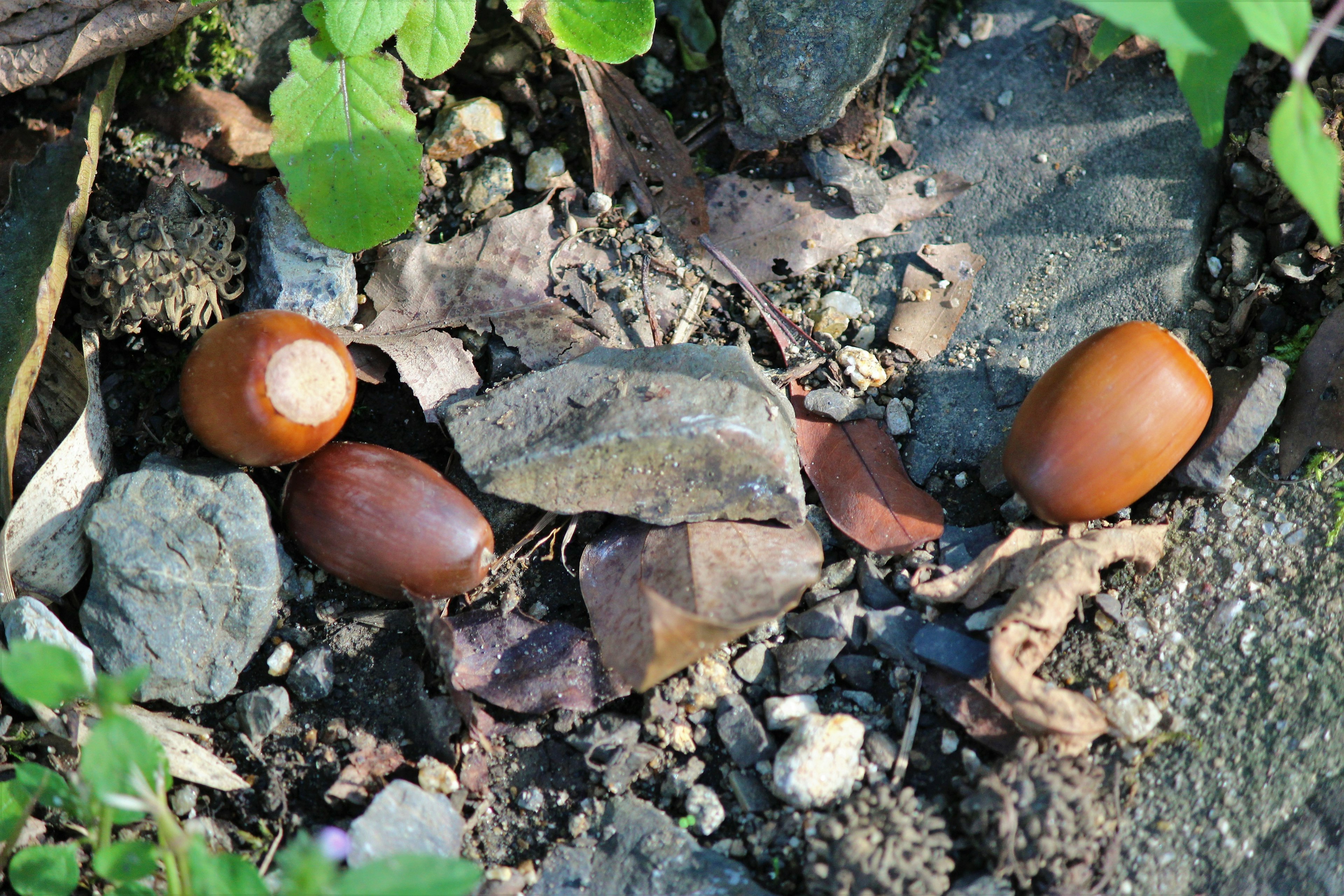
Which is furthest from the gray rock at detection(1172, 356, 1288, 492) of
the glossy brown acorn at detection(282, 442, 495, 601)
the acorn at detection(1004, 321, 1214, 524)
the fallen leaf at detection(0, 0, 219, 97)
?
the fallen leaf at detection(0, 0, 219, 97)

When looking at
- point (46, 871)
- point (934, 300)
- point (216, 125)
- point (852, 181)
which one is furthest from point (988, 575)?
point (216, 125)

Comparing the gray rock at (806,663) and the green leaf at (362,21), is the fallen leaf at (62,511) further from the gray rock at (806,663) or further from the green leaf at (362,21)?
the gray rock at (806,663)

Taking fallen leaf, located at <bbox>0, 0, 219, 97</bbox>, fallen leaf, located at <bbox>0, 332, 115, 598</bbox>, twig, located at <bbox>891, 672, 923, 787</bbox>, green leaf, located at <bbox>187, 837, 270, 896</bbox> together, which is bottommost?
twig, located at <bbox>891, 672, 923, 787</bbox>

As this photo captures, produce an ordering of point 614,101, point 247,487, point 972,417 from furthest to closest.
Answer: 1. point 614,101
2. point 972,417
3. point 247,487

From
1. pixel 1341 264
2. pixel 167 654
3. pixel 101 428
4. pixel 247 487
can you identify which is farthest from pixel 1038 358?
pixel 101 428

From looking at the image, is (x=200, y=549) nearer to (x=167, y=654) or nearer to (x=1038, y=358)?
(x=167, y=654)

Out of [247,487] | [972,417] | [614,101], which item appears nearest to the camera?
[247,487]

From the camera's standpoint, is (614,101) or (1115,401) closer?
(1115,401)

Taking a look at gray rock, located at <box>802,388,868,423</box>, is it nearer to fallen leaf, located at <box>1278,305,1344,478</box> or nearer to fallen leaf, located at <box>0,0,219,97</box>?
fallen leaf, located at <box>1278,305,1344,478</box>
